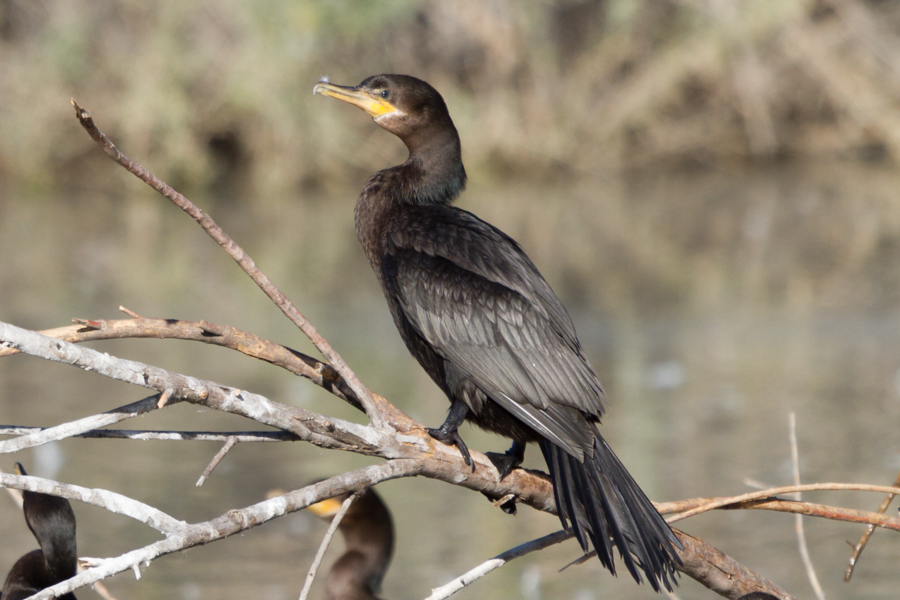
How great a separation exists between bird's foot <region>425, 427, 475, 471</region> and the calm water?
158cm

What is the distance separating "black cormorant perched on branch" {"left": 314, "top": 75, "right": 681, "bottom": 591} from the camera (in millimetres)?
2332

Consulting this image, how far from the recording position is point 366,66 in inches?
494

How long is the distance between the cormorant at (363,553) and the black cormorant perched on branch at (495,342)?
0.90 m

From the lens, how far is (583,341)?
271 inches

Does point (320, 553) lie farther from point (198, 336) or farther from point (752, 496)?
point (752, 496)

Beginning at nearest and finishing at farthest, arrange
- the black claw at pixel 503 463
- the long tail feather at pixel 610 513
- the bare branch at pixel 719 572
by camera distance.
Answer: the long tail feather at pixel 610 513, the bare branch at pixel 719 572, the black claw at pixel 503 463

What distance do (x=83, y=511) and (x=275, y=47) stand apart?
26.3 ft

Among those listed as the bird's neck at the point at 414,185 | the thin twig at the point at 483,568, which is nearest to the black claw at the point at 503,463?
the thin twig at the point at 483,568

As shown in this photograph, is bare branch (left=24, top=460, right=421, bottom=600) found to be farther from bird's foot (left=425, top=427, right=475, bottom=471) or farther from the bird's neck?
the bird's neck

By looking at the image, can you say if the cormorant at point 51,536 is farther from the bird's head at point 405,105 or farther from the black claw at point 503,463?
the bird's head at point 405,105

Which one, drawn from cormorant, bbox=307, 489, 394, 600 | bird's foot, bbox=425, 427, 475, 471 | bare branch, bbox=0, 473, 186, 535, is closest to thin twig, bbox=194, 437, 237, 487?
bare branch, bbox=0, 473, 186, 535

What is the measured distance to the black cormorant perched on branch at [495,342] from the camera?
2.33 meters

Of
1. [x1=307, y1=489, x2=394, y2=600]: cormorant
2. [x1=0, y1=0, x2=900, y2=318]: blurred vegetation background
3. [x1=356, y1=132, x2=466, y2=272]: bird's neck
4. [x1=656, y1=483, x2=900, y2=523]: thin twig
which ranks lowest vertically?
[x1=656, y1=483, x2=900, y2=523]: thin twig

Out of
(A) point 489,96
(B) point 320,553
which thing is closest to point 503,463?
(B) point 320,553
